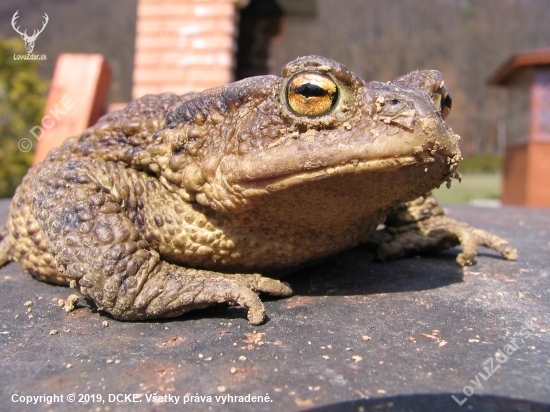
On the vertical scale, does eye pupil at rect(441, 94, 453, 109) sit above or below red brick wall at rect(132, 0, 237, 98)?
below

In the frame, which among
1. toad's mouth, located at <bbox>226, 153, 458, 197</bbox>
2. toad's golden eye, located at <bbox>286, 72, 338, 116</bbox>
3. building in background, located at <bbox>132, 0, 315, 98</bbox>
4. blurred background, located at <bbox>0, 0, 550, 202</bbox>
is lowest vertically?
toad's mouth, located at <bbox>226, 153, 458, 197</bbox>

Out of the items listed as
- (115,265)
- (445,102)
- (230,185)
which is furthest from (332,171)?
(115,265)

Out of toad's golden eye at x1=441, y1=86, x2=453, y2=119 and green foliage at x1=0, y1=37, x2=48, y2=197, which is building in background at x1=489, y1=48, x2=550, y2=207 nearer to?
toad's golden eye at x1=441, y1=86, x2=453, y2=119

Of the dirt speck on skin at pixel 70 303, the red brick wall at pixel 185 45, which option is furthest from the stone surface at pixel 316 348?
the red brick wall at pixel 185 45

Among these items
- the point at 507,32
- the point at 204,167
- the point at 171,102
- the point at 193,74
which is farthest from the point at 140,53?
the point at 507,32

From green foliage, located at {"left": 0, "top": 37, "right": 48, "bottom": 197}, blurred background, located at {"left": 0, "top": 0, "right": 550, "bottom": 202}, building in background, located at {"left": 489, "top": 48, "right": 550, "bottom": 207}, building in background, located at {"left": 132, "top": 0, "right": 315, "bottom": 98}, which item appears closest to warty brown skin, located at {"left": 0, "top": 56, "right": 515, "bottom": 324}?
building in background, located at {"left": 132, "top": 0, "right": 315, "bottom": 98}

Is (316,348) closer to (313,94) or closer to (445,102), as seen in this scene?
(313,94)

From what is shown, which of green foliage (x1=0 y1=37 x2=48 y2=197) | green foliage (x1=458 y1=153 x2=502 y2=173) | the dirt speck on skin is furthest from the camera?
green foliage (x1=458 y1=153 x2=502 y2=173)
